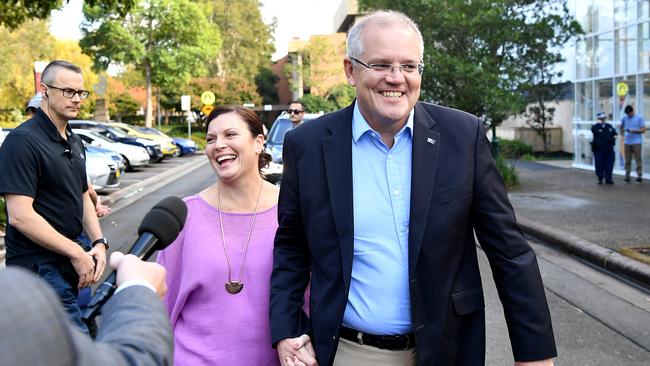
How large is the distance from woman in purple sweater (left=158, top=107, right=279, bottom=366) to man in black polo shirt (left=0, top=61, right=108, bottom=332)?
99 cm

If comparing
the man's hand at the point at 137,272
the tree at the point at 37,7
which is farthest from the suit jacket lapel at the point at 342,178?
the tree at the point at 37,7

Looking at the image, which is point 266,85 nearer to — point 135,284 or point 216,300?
point 216,300

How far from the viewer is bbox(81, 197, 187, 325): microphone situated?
157 cm

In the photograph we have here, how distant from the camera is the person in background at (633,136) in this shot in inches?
675

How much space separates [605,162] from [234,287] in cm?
1626

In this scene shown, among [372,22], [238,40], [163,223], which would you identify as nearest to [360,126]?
[372,22]

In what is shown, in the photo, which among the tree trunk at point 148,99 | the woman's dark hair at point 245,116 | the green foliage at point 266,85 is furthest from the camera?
the green foliage at point 266,85

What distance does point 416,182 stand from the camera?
2596 millimetres

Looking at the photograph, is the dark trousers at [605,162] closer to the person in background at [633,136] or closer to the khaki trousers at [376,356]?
the person in background at [633,136]

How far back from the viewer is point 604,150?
17.4 m

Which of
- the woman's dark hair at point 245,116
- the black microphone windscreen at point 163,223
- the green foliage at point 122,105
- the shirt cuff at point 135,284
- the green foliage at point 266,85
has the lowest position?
the shirt cuff at point 135,284

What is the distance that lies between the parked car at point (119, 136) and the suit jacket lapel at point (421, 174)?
26896mm

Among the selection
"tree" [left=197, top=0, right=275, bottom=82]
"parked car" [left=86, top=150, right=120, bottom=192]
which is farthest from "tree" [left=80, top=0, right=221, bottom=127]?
"tree" [left=197, top=0, right=275, bottom=82]

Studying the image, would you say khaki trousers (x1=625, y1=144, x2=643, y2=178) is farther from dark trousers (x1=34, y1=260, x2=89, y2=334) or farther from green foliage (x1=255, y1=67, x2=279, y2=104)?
green foliage (x1=255, y1=67, x2=279, y2=104)
